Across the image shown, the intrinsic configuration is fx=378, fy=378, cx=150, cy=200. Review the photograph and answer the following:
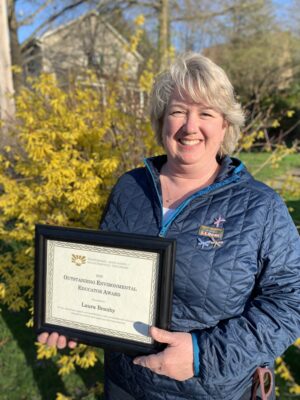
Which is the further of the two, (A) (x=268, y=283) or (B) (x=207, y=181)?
(B) (x=207, y=181)

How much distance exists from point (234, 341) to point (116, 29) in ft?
59.8

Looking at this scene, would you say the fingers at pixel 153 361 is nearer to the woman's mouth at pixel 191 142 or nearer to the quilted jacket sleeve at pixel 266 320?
the quilted jacket sleeve at pixel 266 320

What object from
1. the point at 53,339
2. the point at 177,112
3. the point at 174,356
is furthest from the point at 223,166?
the point at 53,339

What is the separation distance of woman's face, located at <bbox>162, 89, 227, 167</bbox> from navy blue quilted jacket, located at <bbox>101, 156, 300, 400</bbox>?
128mm

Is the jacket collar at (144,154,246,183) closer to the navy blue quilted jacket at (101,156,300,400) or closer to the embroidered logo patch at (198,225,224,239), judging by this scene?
the navy blue quilted jacket at (101,156,300,400)

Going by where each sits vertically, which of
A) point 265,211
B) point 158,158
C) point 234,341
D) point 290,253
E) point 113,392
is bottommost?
point 113,392

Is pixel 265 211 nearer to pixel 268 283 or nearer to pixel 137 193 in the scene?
pixel 268 283

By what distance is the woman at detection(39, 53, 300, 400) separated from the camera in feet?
4.55

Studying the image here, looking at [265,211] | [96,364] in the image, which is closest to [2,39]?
[96,364]

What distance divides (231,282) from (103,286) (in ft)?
1.67

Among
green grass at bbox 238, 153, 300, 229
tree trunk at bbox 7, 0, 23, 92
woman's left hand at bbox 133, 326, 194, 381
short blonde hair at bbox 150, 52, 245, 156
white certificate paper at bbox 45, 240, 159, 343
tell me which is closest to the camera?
woman's left hand at bbox 133, 326, 194, 381

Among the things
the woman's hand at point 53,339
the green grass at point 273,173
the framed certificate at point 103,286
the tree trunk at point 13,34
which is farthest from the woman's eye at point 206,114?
the tree trunk at point 13,34

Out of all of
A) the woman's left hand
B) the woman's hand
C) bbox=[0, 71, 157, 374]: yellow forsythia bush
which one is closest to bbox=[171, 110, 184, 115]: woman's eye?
the woman's left hand

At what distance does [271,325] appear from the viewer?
1396 millimetres
